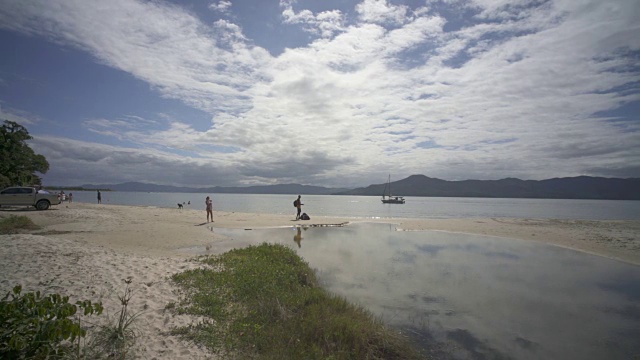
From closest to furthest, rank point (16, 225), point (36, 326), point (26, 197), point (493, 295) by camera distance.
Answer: point (36, 326) < point (493, 295) < point (16, 225) < point (26, 197)

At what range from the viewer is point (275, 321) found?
800 cm

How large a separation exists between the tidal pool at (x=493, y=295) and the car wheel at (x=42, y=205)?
2497 centimetres

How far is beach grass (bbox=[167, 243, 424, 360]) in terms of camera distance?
6.73 meters

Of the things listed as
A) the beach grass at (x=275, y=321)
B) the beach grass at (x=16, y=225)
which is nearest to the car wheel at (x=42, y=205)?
the beach grass at (x=16, y=225)

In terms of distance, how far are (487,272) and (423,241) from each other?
363 inches

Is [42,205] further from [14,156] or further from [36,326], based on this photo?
[36,326]

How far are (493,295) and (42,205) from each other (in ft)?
132

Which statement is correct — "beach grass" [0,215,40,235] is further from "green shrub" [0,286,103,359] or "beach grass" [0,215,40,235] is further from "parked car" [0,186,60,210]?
"green shrub" [0,286,103,359]

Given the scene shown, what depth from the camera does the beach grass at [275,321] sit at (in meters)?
6.73

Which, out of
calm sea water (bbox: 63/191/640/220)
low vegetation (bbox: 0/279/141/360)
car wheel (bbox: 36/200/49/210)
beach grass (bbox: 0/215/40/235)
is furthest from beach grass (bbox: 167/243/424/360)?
calm sea water (bbox: 63/191/640/220)

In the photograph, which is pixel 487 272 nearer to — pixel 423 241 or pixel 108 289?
pixel 423 241

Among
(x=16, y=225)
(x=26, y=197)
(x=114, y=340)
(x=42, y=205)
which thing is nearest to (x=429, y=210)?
(x=42, y=205)

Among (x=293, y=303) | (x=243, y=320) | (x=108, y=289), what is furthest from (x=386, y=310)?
(x=108, y=289)

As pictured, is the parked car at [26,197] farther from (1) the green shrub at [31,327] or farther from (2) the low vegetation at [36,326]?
(1) the green shrub at [31,327]
